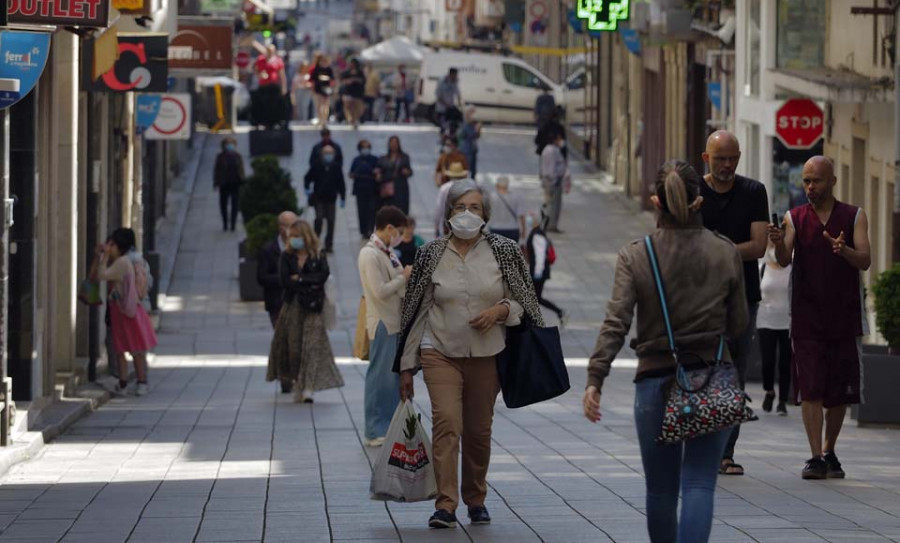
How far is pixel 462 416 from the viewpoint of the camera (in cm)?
905

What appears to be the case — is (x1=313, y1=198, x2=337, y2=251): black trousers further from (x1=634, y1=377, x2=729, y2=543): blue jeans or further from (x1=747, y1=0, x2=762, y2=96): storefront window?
(x1=634, y1=377, x2=729, y2=543): blue jeans

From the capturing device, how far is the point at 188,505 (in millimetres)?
9758

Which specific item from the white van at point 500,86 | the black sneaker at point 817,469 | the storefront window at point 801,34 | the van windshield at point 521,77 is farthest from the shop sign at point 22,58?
the van windshield at point 521,77

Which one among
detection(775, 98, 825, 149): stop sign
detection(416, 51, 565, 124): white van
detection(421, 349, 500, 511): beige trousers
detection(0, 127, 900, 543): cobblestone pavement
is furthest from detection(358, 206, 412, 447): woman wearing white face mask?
detection(416, 51, 565, 124): white van

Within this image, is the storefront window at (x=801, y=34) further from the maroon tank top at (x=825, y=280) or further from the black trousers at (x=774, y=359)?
the maroon tank top at (x=825, y=280)

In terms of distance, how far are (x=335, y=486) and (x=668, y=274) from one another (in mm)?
3892

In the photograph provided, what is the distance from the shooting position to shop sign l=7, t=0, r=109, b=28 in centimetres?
1273

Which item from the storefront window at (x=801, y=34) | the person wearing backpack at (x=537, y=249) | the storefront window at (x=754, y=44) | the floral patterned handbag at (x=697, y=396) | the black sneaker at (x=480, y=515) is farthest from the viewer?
the storefront window at (x=754, y=44)

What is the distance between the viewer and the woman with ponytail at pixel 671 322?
23.0ft

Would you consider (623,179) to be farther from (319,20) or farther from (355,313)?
(319,20)

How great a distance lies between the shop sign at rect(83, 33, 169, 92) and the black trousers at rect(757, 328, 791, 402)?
582cm

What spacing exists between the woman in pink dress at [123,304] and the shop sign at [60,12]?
5.09 metres

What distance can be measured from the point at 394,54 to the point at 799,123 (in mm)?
44073

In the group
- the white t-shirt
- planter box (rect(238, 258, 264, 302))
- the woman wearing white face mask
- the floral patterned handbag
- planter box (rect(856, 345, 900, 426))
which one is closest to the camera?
the floral patterned handbag
